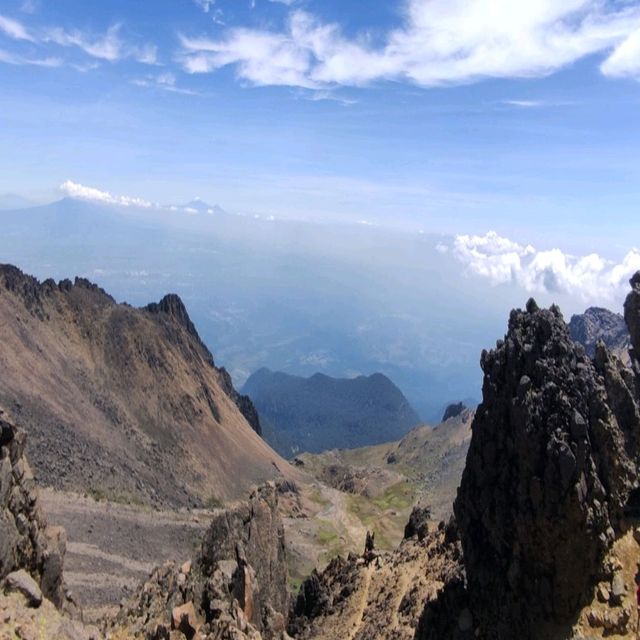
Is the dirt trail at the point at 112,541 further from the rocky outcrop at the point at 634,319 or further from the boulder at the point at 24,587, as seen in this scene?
the rocky outcrop at the point at 634,319

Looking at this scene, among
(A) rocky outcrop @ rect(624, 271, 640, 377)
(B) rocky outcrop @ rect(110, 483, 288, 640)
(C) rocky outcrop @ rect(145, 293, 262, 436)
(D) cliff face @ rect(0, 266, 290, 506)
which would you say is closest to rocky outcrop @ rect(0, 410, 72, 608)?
(B) rocky outcrop @ rect(110, 483, 288, 640)

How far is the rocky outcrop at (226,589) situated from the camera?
2895 cm

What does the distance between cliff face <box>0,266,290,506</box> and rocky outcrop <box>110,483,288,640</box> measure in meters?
55.8

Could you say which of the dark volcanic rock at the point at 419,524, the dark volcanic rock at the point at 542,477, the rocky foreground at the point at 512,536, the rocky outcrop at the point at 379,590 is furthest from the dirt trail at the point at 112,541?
the dark volcanic rock at the point at 542,477

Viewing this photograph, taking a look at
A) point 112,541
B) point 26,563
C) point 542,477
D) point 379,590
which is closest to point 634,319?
point 542,477

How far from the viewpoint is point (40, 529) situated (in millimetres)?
27688

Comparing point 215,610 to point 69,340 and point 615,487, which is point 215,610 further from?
point 69,340

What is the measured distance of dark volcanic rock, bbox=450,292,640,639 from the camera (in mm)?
32531

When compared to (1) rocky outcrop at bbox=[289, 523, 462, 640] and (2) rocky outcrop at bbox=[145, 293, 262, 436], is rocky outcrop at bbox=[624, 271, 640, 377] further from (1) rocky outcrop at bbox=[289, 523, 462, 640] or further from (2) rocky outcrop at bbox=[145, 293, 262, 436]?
(2) rocky outcrop at bbox=[145, 293, 262, 436]

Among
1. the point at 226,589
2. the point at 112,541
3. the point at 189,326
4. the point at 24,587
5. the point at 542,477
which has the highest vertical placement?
the point at 542,477

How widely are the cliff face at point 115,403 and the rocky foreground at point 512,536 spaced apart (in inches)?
2501

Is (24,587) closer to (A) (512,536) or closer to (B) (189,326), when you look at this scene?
(A) (512,536)

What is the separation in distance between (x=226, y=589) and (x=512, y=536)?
589 inches

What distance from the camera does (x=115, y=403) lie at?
12925 centimetres
